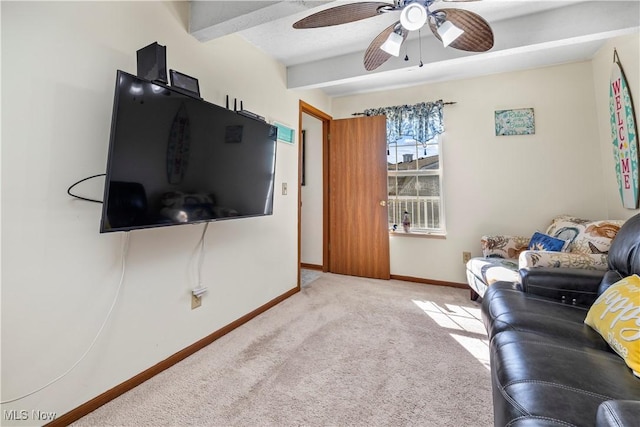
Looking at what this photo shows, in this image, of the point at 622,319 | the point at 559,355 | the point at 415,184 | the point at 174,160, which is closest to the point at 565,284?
the point at 622,319

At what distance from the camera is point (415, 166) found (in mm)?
3467

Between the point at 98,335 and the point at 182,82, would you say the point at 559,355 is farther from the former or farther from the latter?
the point at 182,82

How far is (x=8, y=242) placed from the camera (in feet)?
3.58

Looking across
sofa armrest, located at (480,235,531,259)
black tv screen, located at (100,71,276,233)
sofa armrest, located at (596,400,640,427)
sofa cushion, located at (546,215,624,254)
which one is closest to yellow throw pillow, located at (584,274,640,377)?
sofa armrest, located at (596,400,640,427)

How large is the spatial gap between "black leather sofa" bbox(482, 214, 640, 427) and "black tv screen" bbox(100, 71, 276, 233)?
5.26 ft

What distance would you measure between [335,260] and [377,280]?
0.63 metres

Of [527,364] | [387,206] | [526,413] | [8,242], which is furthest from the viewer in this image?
[387,206]

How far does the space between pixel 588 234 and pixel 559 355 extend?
1.80 m

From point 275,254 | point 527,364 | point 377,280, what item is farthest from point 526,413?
point 377,280

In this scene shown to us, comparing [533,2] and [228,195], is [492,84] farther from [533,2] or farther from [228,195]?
[228,195]

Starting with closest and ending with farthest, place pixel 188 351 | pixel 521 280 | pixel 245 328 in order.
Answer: pixel 521 280, pixel 188 351, pixel 245 328

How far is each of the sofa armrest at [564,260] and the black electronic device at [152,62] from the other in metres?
2.51

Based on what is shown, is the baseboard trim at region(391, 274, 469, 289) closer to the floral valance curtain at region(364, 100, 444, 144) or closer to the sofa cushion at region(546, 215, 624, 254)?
the sofa cushion at region(546, 215, 624, 254)

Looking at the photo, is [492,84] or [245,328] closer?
[245,328]
